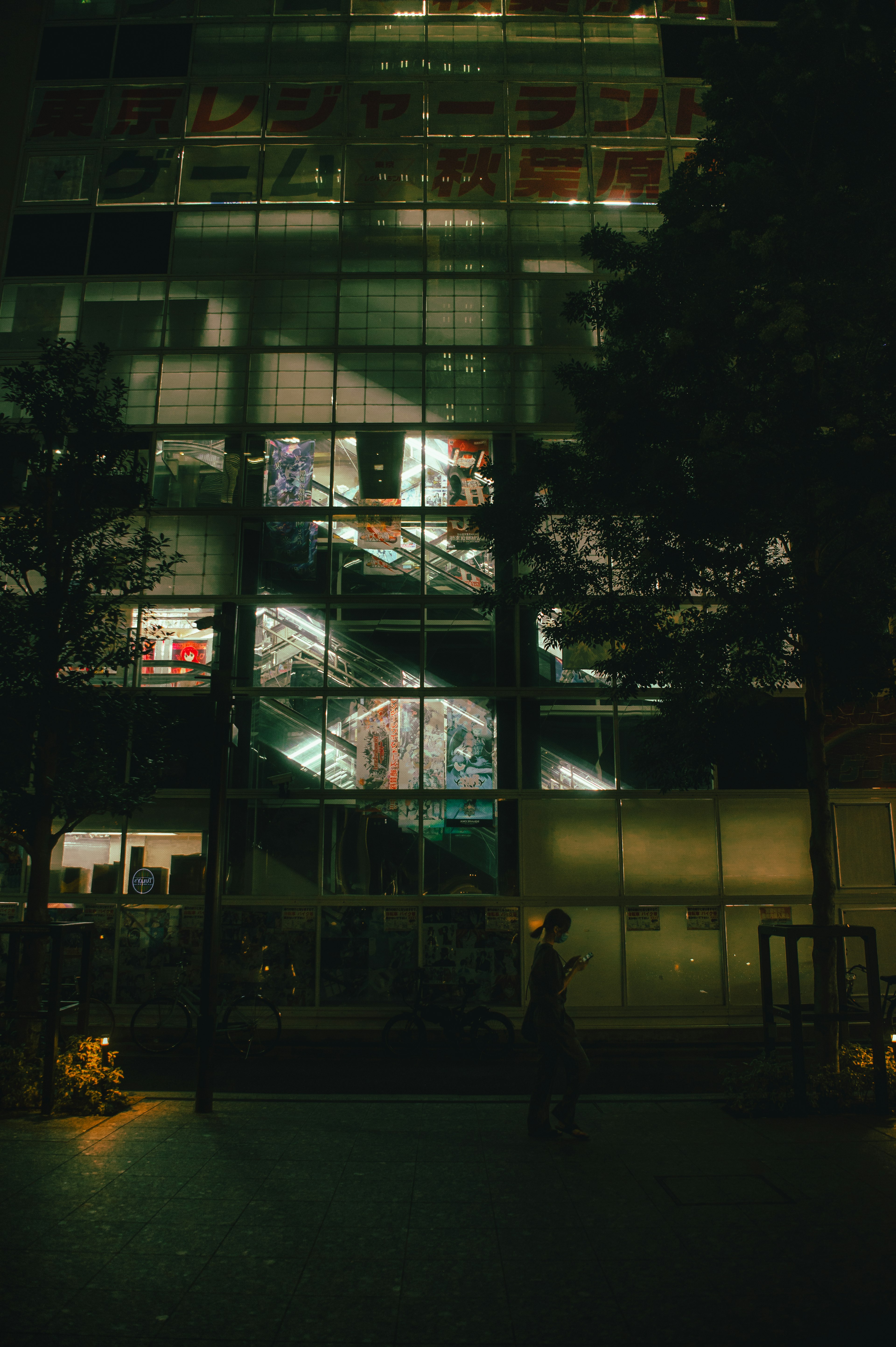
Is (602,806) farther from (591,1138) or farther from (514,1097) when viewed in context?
(591,1138)

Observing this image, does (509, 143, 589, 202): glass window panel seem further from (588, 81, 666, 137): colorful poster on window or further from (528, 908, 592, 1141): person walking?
(528, 908, 592, 1141): person walking

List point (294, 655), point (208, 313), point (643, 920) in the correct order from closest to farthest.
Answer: point (643, 920) < point (294, 655) < point (208, 313)

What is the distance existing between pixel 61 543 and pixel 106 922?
6.63m

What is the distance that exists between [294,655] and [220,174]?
9322mm

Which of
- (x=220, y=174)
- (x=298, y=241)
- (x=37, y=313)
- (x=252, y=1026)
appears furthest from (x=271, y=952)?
(x=220, y=174)

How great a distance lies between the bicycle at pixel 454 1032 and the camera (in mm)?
12156

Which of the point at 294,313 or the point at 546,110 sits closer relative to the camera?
the point at 294,313

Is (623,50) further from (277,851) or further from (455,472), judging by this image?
(277,851)

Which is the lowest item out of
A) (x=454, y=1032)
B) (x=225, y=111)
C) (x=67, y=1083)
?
A: (x=454, y=1032)

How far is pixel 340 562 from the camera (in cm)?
1490

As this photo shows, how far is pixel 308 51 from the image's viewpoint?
17.0 meters

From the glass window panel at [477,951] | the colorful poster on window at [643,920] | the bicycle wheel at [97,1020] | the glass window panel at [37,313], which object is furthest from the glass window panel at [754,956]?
the glass window panel at [37,313]

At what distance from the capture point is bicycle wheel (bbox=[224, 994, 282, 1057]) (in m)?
11.9

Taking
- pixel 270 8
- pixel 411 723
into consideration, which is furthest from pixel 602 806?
pixel 270 8
